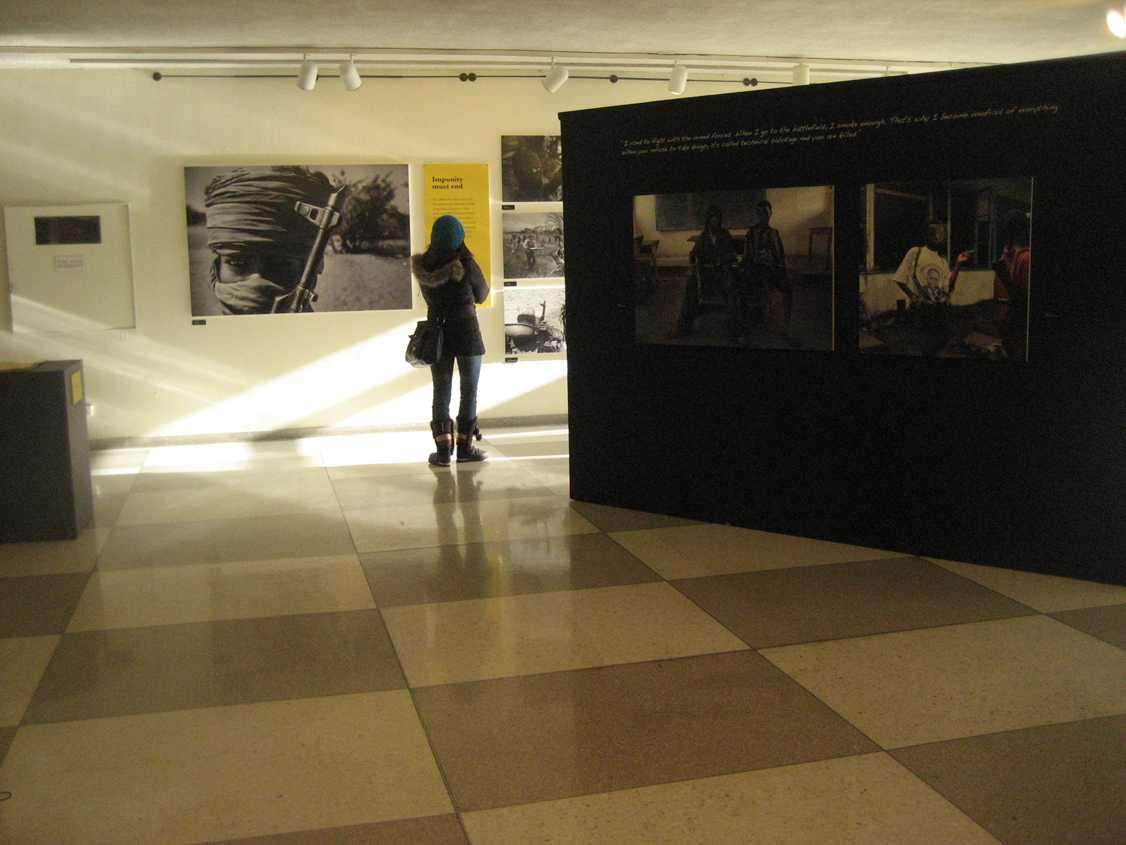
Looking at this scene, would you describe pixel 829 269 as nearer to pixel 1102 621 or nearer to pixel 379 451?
pixel 1102 621

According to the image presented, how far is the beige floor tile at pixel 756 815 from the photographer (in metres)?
3.06

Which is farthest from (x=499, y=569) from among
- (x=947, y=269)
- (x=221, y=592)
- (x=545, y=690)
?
(x=947, y=269)

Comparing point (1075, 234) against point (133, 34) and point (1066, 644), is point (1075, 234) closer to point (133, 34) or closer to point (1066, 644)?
point (1066, 644)

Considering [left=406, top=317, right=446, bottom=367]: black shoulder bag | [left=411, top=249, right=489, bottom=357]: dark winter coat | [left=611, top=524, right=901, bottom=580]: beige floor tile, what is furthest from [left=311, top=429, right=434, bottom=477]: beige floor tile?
[left=611, top=524, right=901, bottom=580]: beige floor tile

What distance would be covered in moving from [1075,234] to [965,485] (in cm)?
139

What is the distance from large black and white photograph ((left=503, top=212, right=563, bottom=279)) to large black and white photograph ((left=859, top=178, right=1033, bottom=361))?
212 inches

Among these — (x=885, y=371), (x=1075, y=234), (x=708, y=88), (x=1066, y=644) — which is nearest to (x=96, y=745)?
(x=1066, y=644)

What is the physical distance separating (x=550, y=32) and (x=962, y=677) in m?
6.30

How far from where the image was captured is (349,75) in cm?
926

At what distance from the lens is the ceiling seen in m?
7.63

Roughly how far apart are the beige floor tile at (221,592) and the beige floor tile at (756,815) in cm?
225

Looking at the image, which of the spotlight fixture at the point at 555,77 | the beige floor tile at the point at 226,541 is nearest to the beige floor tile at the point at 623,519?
the beige floor tile at the point at 226,541

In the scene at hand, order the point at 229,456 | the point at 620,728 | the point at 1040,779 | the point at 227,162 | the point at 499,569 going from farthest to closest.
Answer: the point at 227,162 → the point at 229,456 → the point at 499,569 → the point at 620,728 → the point at 1040,779

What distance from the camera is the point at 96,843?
3078mm
